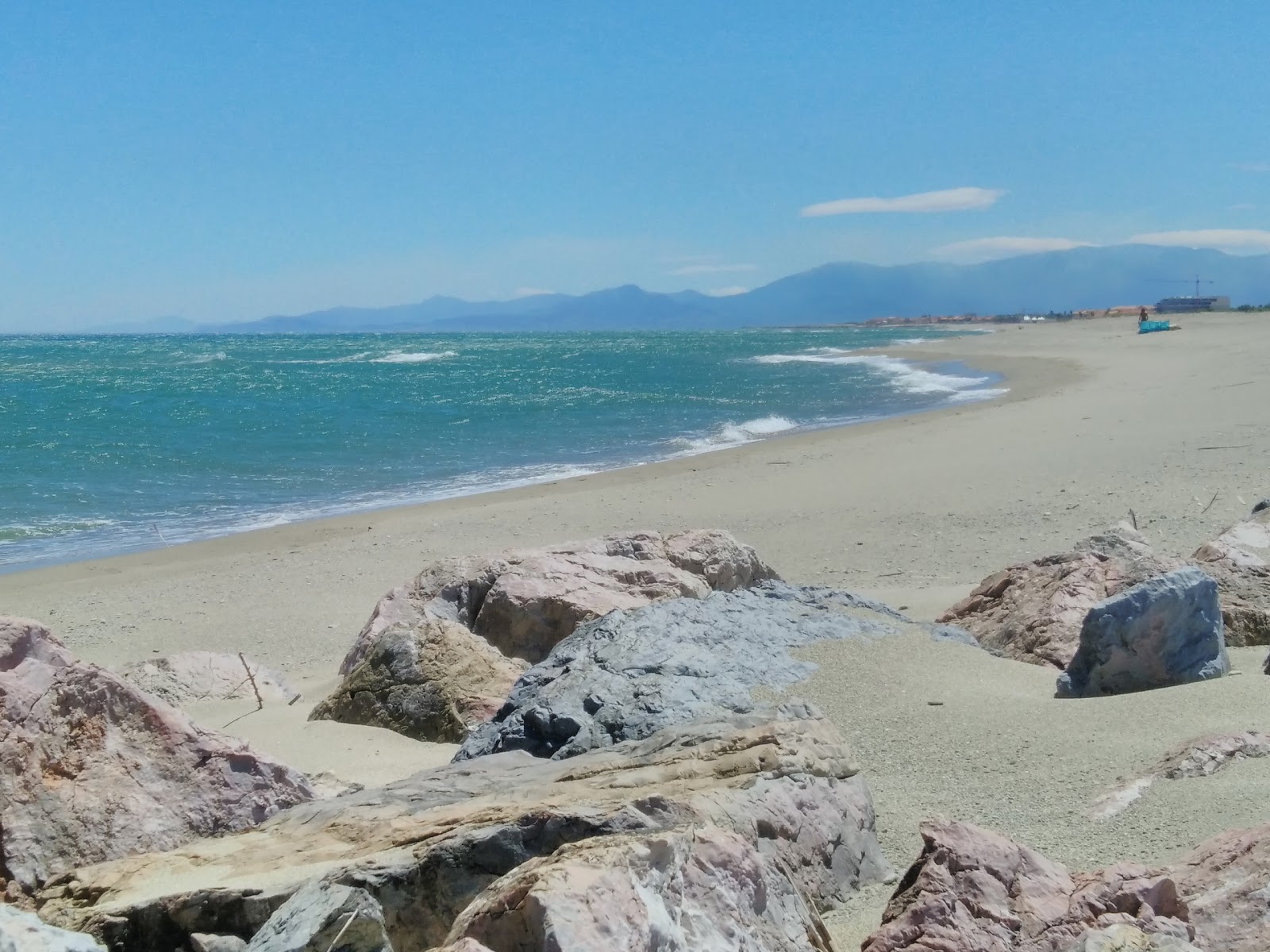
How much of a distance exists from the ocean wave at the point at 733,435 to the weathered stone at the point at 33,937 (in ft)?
59.3

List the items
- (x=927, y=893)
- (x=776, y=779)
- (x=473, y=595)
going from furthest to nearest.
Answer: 1. (x=473, y=595)
2. (x=776, y=779)
3. (x=927, y=893)

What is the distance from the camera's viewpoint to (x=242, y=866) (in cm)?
269

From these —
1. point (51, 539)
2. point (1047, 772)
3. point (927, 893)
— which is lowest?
point (51, 539)

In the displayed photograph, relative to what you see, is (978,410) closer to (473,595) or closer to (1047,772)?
(473,595)

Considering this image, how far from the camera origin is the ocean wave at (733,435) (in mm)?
21266

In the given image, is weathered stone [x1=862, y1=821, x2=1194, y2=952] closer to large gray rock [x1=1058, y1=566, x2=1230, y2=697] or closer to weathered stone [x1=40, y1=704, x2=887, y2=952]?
weathered stone [x1=40, y1=704, x2=887, y2=952]

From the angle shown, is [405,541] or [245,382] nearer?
[405,541]

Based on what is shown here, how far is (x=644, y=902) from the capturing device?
6.26 feet

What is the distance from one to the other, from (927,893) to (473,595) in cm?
411

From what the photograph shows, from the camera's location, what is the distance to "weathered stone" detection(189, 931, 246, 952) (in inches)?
91.2

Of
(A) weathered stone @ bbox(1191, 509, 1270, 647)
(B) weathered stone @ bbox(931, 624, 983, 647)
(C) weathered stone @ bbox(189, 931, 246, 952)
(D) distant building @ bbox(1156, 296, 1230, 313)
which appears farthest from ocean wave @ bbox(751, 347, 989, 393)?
(D) distant building @ bbox(1156, 296, 1230, 313)

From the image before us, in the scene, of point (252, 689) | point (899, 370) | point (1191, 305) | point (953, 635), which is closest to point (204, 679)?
point (252, 689)

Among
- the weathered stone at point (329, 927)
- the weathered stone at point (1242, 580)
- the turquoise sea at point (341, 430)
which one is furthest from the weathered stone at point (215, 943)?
the turquoise sea at point (341, 430)

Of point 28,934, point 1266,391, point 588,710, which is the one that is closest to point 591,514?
point 588,710
